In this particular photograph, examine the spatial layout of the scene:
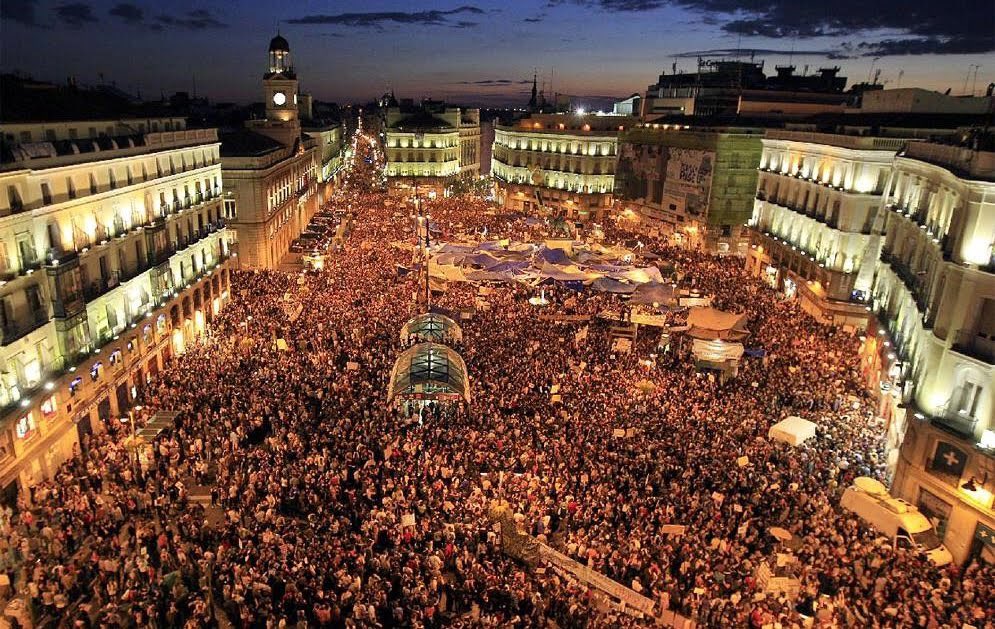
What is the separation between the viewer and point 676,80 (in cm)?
9638

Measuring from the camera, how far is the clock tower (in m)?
73.2

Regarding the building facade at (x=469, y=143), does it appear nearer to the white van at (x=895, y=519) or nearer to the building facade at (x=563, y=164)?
the building facade at (x=563, y=164)

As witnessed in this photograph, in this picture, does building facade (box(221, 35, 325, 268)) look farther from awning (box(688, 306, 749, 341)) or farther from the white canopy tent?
the white canopy tent

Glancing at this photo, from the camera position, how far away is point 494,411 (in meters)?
26.7

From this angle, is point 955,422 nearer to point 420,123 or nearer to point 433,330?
point 433,330

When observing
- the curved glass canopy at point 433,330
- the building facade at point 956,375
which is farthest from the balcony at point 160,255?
the building facade at point 956,375

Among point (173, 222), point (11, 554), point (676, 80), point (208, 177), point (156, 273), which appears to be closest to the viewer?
point (11, 554)

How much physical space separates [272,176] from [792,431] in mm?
46936

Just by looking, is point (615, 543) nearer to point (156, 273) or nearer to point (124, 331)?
point (124, 331)

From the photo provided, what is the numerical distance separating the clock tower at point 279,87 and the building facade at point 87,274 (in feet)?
115

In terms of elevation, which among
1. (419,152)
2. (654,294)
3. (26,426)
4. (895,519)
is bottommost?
(26,426)

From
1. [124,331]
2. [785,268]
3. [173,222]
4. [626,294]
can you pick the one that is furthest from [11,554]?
[785,268]

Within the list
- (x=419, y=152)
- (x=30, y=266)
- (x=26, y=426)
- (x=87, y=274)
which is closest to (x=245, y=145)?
(x=87, y=274)

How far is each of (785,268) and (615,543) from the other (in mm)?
35888
